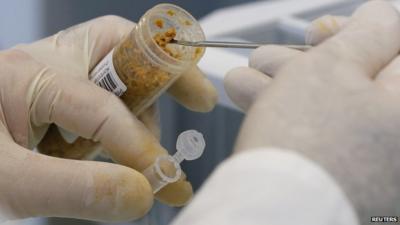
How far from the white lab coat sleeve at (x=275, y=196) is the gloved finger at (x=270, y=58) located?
26cm

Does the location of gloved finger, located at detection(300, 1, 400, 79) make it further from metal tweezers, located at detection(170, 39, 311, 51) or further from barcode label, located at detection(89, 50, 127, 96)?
barcode label, located at detection(89, 50, 127, 96)

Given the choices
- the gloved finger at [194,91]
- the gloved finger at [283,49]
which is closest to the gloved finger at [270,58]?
the gloved finger at [283,49]

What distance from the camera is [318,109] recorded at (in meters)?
0.42

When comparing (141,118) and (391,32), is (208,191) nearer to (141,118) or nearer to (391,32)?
(391,32)

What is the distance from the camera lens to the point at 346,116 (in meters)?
0.41

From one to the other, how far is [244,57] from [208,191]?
2.10 ft

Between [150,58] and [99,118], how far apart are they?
0.30 feet

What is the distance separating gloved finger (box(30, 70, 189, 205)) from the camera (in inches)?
25.6

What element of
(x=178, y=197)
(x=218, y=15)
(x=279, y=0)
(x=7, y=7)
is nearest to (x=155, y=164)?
(x=178, y=197)

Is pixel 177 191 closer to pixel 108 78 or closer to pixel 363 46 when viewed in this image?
pixel 108 78

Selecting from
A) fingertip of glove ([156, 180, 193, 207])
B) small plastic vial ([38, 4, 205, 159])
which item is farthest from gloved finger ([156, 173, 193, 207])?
small plastic vial ([38, 4, 205, 159])

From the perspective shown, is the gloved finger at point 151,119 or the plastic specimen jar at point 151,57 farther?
the gloved finger at point 151,119

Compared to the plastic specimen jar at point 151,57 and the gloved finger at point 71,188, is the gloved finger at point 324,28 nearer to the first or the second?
the plastic specimen jar at point 151,57

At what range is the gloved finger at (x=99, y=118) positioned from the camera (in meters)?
0.65
